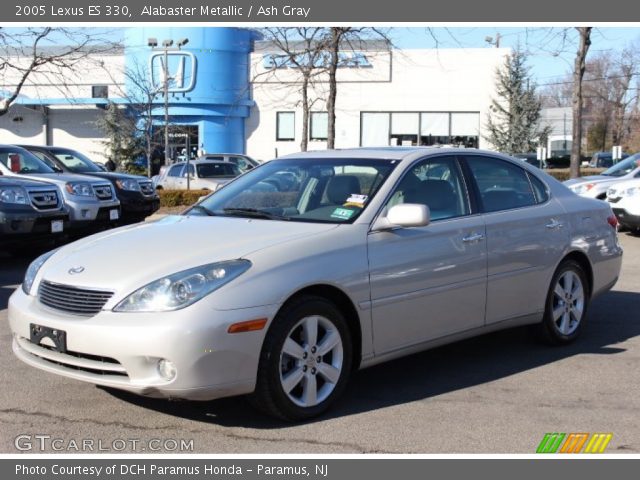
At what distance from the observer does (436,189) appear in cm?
575

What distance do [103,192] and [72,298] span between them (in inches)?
349

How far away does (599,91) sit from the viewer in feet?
221

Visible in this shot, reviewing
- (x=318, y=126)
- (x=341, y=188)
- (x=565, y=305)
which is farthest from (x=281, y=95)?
(x=341, y=188)

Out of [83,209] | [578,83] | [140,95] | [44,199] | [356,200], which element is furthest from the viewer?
[140,95]

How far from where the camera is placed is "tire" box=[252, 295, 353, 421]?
14.7ft

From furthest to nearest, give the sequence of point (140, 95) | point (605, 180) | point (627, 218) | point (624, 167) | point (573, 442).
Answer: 1. point (140, 95)
2. point (624, 167)
3. point (605, 180)
4. point (627, 218)
5. point (573, 442)

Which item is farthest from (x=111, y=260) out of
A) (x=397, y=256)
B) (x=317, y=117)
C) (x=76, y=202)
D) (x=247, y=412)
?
(x=317, y=117)

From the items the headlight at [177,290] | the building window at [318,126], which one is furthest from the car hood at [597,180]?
the building window at [318,126]

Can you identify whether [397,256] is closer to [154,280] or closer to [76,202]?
[154,280]

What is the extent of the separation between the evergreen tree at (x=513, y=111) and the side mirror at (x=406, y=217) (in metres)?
40.8

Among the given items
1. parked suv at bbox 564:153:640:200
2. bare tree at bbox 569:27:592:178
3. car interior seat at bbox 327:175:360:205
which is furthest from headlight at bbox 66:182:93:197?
bare tree at bbox 569:27:592:178

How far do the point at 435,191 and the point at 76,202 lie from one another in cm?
809

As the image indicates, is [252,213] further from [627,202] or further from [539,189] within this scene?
[627,202]

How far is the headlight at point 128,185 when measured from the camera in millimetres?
14890
